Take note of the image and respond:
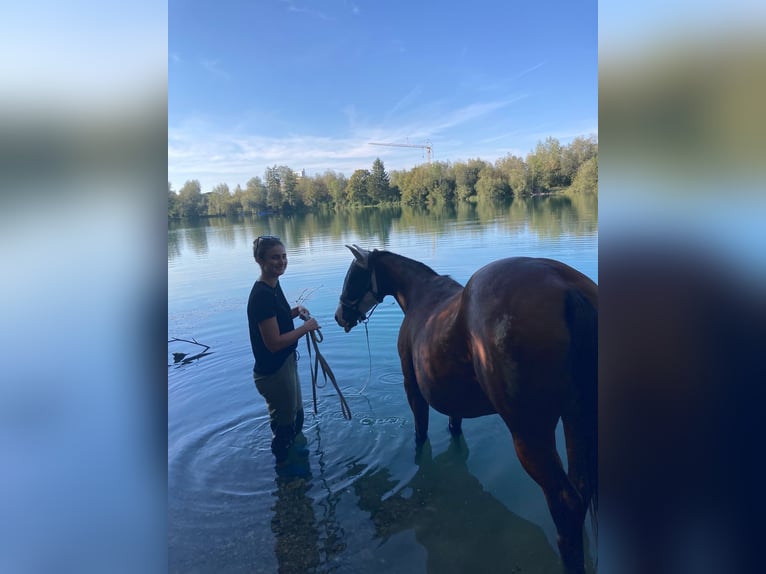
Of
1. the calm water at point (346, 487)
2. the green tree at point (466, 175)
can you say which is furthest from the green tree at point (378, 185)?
the calm water at point (346, 487)

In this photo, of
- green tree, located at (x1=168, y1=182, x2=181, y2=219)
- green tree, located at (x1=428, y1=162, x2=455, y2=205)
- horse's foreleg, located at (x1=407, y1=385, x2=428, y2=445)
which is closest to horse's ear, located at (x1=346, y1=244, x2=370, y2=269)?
horse's foreleg, located at (x1=407, y1=385, x2=428, y2=445)

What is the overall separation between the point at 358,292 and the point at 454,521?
2.26m

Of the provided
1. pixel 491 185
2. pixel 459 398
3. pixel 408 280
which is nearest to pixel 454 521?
pixel 459 398

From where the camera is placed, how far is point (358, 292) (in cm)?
450

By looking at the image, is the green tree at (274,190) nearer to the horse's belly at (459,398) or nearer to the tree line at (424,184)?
the tree line at (424,184)

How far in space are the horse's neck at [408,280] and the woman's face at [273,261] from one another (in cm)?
110

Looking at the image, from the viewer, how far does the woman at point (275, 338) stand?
3543mm

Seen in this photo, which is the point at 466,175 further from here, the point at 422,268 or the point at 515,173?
the point at 422,268

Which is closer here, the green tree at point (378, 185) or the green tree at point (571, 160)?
the green tree at point (571, 160)

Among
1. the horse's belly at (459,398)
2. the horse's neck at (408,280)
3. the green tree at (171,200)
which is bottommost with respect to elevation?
the horse's belly at (459,398)
